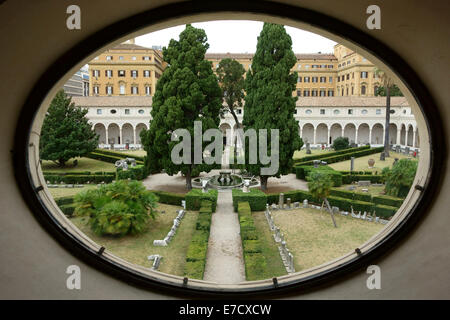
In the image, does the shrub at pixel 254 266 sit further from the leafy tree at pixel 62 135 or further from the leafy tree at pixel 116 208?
the leafy tree at pixel 62 135

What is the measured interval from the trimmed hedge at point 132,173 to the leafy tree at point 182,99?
10.5 ft

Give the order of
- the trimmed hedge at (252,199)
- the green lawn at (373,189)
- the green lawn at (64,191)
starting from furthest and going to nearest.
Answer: the green lawn at (64,191) → the green lawn at (373,189) → the trimmed hedge at (252,199)

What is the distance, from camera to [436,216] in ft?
9.96

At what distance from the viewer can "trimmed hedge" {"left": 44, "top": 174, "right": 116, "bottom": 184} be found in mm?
20406

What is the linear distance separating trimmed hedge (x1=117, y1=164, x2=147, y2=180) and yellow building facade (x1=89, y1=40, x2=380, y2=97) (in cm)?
2903

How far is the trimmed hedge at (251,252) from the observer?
8.55 m

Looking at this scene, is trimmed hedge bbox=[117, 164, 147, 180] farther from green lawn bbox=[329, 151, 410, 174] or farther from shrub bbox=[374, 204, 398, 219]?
green lawn bbox=[329, 151, 410, 174]

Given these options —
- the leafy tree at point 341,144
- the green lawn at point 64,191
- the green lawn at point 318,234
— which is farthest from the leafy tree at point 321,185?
the leafy tree at point 341,144

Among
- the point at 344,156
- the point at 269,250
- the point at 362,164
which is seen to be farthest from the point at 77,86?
the point at 269,250

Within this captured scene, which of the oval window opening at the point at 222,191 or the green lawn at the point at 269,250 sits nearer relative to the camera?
the oval window opening at the point at 222,191

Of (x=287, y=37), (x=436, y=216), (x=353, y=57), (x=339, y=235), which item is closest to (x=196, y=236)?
(x=339, y=235)

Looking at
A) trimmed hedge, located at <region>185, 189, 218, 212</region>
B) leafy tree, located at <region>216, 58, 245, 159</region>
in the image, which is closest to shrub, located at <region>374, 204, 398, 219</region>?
trimmed hedge, located at <region>185, 189, 218, 212</region>
